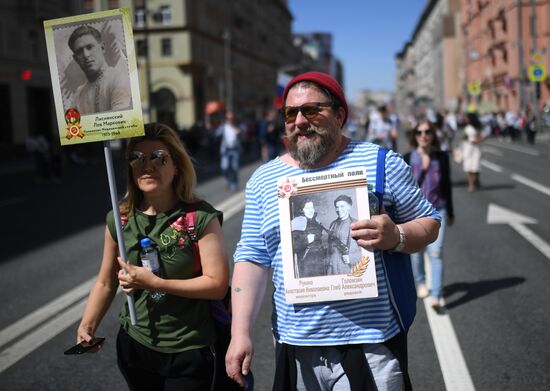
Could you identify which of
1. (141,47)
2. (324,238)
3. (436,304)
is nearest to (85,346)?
(324,238)

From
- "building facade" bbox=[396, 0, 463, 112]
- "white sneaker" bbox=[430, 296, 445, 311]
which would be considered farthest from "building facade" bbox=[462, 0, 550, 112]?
"white sneaker" bbox=[430, 296, 445, 311]

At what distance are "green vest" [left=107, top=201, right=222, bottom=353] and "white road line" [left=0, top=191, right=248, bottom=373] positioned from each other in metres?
2.46

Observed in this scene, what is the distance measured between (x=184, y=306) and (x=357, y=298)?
894 mm

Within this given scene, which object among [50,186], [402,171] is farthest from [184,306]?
[50,186]

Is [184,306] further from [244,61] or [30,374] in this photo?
[244,61]

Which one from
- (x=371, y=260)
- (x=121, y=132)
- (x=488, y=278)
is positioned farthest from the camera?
(x=488, y=278)

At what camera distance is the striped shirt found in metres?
2.52

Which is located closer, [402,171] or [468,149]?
[402,171]

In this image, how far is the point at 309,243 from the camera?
249 centimetres

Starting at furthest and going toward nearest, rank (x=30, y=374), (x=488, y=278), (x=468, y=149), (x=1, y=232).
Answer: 1. (x=468, y=149)
2. (x=1, y=232)
3. (x=488, y=278)
4. (x=30, y=374)

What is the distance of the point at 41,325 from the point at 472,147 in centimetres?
1105

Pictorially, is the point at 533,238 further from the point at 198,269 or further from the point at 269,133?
the point at 269,133

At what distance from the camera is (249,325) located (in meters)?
2.58

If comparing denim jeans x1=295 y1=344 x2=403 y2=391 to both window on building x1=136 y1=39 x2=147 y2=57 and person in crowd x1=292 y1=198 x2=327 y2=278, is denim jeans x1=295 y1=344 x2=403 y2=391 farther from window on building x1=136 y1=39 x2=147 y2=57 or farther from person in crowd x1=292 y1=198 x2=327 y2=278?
window on building x1=136 y1=39 x2=147 y2=57
